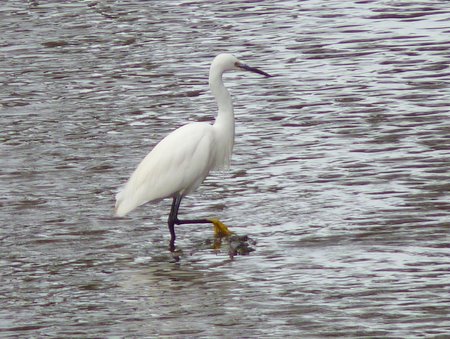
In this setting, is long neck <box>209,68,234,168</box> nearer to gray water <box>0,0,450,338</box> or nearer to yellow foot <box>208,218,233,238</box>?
gray water <box>0,0,450,338</box>

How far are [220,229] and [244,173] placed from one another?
2.19 meters

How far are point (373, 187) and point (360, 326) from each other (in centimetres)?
363

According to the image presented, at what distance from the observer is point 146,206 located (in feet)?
42.2

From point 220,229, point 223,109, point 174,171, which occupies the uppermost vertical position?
point 223,109

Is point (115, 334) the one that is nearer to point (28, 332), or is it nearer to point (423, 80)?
point (28, 332)

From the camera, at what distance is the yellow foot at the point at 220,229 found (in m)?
11.2

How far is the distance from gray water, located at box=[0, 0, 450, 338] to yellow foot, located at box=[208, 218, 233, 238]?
15 centimetres

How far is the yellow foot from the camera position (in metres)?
11.2

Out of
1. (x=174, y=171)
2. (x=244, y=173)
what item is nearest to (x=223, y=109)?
(x=174, y=171)

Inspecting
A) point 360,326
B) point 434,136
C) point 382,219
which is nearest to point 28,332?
point 360,326

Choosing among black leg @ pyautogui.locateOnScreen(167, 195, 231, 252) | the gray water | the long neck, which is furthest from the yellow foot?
the long neck

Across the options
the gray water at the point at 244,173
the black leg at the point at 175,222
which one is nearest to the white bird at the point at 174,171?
the black leg at the point at 175,222

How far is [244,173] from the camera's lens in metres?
13.4

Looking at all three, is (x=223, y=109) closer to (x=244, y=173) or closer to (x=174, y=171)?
(x=174, y=171)
